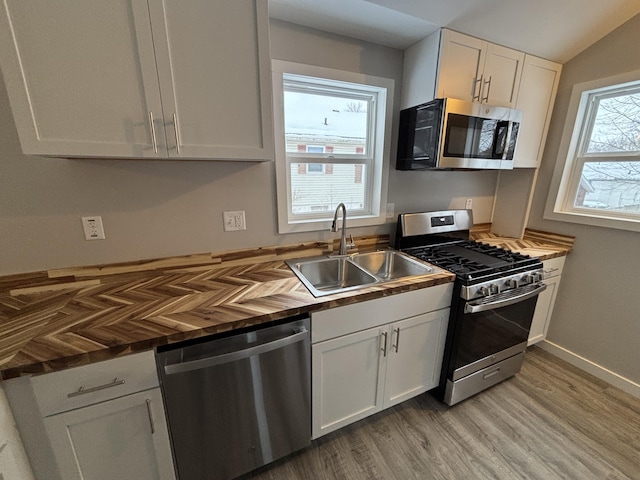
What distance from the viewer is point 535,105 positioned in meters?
2.01

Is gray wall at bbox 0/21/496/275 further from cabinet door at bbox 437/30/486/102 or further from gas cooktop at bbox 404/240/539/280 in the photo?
gas cooktop at bbox 404/240/539/280

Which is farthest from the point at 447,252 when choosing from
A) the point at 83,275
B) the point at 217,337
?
the point at 83,275

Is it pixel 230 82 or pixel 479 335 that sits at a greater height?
pixel 230 82

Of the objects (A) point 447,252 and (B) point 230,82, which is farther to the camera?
(A) point 447,252

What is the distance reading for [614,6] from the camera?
1.58 m

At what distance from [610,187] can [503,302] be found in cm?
136

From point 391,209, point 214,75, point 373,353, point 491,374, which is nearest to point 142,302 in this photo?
point 214,75

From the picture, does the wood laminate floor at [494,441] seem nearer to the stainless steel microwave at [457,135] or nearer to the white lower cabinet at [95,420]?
the white lower cabinet at [95,420]

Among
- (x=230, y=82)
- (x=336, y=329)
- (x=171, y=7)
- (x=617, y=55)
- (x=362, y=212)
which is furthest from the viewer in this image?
(x=362, y=212)

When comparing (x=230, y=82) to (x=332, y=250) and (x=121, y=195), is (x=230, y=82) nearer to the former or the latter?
(x=121, y=195)

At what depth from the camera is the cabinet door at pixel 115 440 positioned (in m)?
0.91

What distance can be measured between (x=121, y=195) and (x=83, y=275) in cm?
46

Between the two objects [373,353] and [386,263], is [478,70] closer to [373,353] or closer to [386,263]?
[386,263]

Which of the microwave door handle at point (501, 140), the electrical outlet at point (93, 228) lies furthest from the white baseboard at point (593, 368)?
the electrical outlet at point (93, 228)
